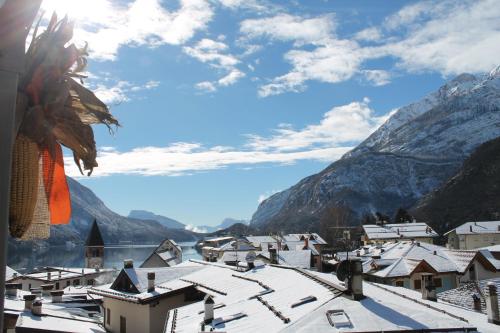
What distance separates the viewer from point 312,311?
602 inches

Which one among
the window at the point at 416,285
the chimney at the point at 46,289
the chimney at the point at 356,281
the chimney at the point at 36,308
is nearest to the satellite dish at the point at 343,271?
the chimney at the point at 356,281

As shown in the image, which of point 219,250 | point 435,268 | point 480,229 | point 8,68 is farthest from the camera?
point 480,229

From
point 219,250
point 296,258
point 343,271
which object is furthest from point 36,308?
point 219,250

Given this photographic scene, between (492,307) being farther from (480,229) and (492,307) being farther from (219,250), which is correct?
(480,229)

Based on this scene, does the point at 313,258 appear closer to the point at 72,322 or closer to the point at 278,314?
the point at 72,322

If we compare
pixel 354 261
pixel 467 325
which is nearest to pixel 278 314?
pixel 354 261

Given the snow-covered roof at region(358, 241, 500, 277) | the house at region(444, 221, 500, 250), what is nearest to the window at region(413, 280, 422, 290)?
the snow-covered roof at region(358, 241, 500, 277)

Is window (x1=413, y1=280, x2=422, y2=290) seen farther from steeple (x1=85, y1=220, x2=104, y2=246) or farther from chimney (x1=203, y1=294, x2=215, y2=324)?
steeple (x1=85, y1=220, x2=104, y2=246)

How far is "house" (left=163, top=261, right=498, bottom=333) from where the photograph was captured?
46.1 feet

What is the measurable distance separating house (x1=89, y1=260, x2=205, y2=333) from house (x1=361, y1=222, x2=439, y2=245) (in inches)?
2941

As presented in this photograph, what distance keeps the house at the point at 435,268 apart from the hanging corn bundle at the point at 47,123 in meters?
39.4

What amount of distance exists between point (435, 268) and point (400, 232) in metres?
59.5

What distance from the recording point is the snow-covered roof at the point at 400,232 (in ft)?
320

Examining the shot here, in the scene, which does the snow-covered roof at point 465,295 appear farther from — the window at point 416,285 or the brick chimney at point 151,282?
the brick chimney at point 151,282
